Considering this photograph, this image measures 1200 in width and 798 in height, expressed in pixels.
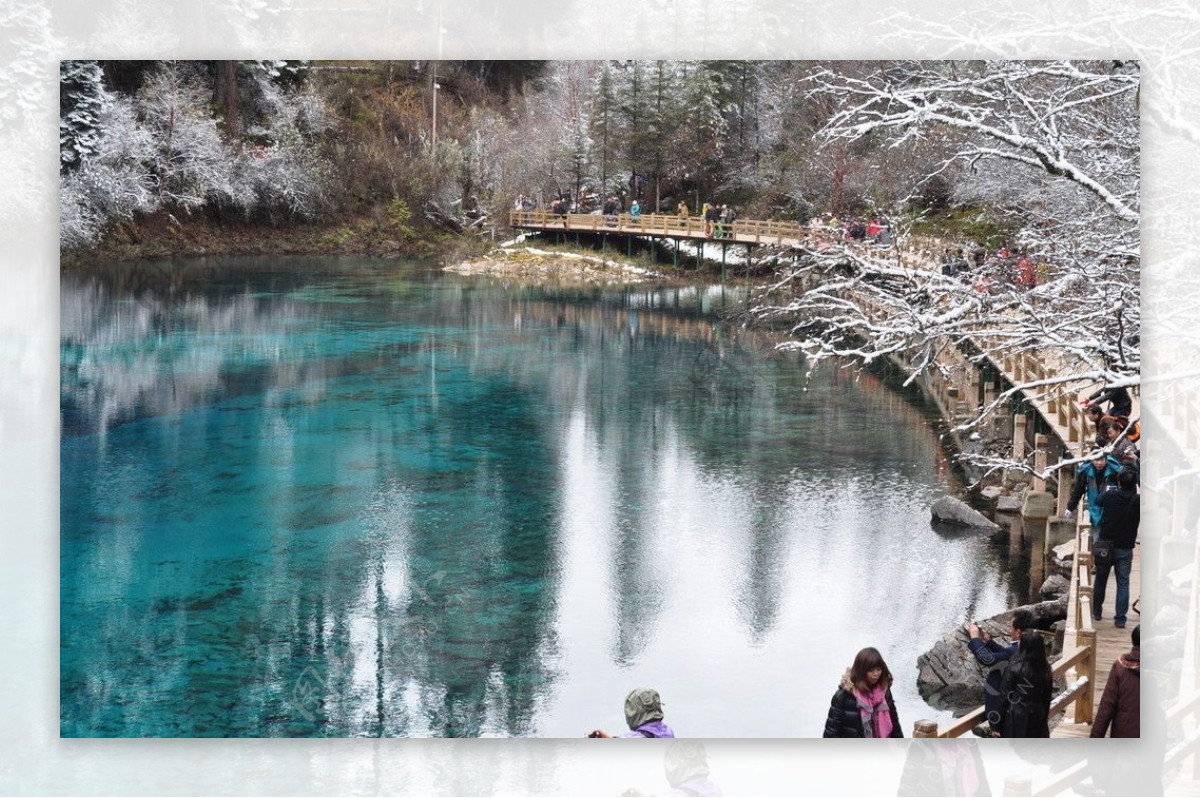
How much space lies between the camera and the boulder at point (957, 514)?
714cm

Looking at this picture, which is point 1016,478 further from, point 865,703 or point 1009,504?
point 865,703

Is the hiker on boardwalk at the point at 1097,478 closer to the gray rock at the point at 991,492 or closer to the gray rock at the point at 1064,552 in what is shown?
the gray rock at the point at 1064,552

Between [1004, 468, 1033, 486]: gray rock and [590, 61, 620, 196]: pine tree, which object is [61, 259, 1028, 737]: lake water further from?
[590, 61, 620, 196]: pine tree

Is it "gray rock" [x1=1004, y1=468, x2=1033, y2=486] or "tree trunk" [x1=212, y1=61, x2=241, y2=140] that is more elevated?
"tree trunk" [x1=212, y1=61, x2=241, y2=140]

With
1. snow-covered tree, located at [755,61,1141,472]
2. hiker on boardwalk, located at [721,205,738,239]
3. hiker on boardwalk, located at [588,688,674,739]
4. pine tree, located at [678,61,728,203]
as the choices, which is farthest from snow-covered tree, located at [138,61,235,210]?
hiker on boardwalk, located at [588,688,674,739]

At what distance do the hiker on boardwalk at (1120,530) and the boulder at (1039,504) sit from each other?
1.04m

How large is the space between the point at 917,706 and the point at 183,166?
4.07 m

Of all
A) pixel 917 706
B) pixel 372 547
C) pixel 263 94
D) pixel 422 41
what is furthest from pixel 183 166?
pixel 917 706

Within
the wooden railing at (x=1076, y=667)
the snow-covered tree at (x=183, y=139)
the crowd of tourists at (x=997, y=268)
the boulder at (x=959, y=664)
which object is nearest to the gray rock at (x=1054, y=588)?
the boulder at (x=959, y=664)

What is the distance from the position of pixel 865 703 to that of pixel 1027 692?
2.01 feet

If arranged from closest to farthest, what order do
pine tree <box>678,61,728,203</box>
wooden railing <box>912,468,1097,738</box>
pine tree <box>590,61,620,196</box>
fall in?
wooden railing <box>912,468,1097,738</box> < pine tree <box>678,61,728,203</box> < pine tree <box>590,61,620,196</box>

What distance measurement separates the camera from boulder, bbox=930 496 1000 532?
281 inches

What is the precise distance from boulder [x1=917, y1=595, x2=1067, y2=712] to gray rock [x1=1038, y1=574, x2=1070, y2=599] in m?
0.08

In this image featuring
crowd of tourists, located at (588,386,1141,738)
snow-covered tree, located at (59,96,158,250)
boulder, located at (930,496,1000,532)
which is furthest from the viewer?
boulder, located at (930,496,1000,532)
